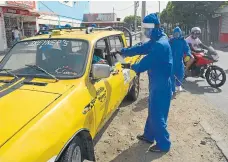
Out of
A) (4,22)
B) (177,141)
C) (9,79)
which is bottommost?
(177,141)

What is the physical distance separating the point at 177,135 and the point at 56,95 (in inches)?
106

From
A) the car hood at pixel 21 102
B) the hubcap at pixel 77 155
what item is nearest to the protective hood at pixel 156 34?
the car hood at pixel 21 102

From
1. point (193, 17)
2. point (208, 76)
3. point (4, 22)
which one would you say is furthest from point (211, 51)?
point (193, 17)

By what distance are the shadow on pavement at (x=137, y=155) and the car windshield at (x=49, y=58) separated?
1483mm

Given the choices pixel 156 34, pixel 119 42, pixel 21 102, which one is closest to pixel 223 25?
pixel 119 42

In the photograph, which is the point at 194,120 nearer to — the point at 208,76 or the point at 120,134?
the point at 120,134

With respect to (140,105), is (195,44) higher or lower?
higher

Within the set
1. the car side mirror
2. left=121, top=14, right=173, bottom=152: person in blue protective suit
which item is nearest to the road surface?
left=121, top=14, right=173, bottom=152: person in blue protective suit

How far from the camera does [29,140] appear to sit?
2357 mm

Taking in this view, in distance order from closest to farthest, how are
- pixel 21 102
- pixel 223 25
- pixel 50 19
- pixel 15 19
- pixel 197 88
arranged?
pixel 21 102 < pixel 197 88 < pixel 15 19 < pixel 50 19 < pixel 223 25

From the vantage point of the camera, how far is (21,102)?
2.89m

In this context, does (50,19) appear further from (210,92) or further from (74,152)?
(74,152)

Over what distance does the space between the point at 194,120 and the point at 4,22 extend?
69.9ft

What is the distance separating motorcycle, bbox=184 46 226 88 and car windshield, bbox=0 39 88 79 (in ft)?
18.4
